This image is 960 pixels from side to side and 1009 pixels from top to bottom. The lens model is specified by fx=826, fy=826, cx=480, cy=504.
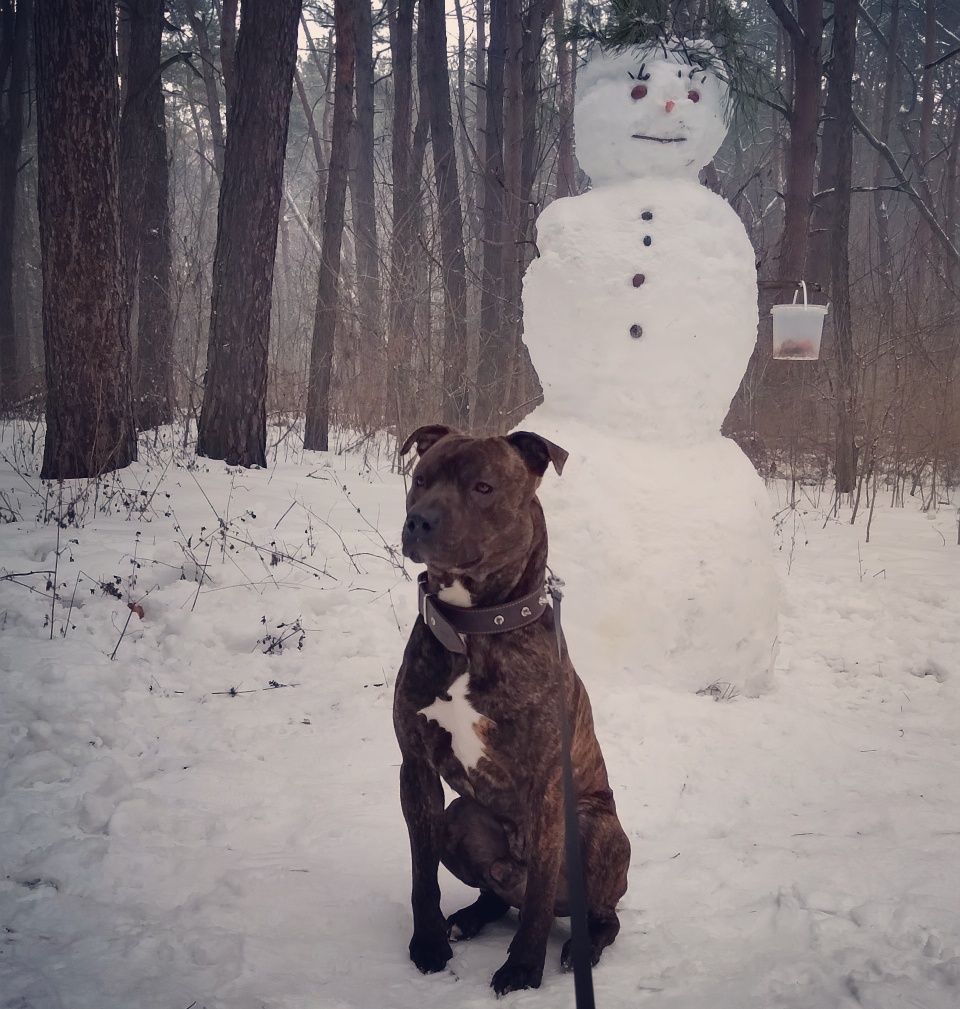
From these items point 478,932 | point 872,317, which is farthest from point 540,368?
point 872,317

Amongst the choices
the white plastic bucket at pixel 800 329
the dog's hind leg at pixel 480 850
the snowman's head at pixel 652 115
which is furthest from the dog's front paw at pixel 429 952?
the white plastic bucket at pixel 800 329

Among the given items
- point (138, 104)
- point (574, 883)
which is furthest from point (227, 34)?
point (574, 883)

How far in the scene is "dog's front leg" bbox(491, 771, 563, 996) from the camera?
87.0 inches

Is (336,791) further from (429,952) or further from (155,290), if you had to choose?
(155,290)

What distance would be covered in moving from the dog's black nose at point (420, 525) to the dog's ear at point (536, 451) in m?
0.42

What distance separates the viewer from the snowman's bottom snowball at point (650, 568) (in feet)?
14.5

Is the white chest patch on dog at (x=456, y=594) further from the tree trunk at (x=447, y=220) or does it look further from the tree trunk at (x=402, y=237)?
the tree trunk at (x=447, y=220)

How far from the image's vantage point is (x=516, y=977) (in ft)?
7.24

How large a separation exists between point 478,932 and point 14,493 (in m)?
5.33

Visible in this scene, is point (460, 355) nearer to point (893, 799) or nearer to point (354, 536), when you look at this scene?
point (354, 536)

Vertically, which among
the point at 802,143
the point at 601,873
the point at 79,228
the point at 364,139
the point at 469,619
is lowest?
the point at 601,873

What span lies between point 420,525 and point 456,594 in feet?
0.92

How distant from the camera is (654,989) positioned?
89.6 inches

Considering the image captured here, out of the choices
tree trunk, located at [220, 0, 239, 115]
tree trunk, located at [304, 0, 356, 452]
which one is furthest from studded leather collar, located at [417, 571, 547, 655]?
tree trunk, located at [220, 0, 239, 115]
